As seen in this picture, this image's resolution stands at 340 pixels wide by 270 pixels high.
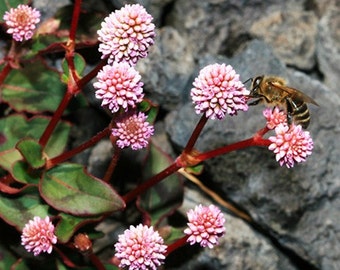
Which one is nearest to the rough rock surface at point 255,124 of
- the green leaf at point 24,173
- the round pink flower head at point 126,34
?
the green leaf at point 24,173

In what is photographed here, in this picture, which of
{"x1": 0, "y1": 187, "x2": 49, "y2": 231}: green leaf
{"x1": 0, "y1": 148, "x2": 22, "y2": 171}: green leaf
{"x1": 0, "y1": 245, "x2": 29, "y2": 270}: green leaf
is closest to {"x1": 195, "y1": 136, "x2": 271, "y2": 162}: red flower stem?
{"x1": 0, "y1": 187, "x2": 49, "y2": 231}: green leaf

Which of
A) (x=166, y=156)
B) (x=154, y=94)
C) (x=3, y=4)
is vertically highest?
(x=3, y=4)

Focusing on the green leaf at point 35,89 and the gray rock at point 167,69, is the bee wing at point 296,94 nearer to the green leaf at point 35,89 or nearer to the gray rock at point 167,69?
the gray rock at point 167,69

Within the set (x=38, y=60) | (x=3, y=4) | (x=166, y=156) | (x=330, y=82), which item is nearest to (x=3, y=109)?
(x=38, y=60)

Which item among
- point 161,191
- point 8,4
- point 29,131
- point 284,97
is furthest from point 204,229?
point 8,4

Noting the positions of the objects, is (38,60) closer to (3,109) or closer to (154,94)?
(3,109)

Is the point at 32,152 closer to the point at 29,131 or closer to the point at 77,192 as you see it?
the point at 77,192
